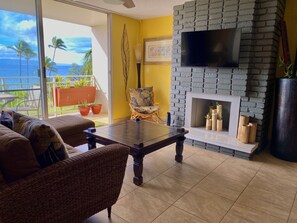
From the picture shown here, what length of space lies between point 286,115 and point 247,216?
1.67 metres

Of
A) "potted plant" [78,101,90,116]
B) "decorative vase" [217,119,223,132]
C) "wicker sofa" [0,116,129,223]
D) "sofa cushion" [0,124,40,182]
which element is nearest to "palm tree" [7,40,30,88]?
"wicker sofa" [0,116,129,223]

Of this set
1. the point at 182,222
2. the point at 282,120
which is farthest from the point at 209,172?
the point at 282,120

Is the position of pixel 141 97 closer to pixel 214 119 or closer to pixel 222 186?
pixel 214 119

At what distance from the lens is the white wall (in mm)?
5828

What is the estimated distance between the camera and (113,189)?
1694mm

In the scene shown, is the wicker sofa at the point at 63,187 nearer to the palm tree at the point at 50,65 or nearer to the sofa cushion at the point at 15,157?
the sofa cushion at the point at 15,157

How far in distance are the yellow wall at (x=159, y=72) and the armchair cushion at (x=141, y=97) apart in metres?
0.33

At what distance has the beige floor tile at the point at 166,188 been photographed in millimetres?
2115

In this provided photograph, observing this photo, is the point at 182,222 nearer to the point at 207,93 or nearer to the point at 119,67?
the point at 207,93

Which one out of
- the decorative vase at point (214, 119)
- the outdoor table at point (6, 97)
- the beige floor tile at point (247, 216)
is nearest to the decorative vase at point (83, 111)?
the outdoor table at point (6, 97)

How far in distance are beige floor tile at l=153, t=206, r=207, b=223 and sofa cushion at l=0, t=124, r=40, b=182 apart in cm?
109

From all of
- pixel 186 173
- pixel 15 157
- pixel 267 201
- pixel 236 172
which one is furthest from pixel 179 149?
pixel 15 157

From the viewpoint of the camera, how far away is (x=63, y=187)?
4.33ft

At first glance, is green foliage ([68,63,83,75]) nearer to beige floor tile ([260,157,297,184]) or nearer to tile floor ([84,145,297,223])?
tile floor ([84,145,297,223])
